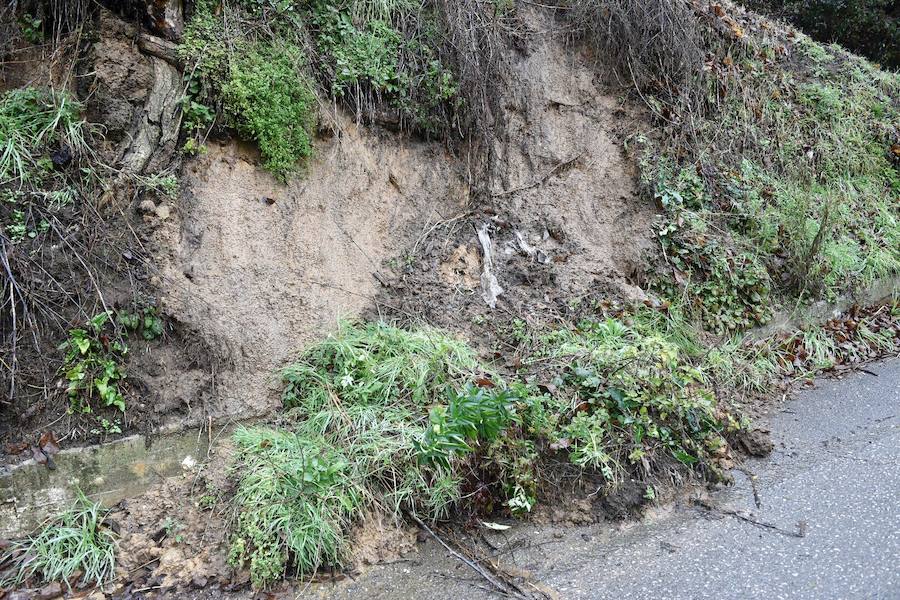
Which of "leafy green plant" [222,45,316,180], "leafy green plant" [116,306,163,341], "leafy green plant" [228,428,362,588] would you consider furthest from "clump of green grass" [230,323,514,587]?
"leafy green plant" [222,45,316,180]

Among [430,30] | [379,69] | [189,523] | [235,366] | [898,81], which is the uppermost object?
[898,81]

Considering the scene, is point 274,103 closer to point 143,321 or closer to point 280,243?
point 280,243

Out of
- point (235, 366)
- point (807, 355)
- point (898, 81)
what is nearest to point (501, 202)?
point (235, 366)

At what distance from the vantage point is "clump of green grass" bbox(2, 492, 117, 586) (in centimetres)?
292

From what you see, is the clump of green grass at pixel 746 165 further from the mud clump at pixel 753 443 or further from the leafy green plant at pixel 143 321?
the leafy green plant at pixel 143 321

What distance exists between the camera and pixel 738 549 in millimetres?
3043

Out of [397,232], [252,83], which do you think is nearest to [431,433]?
[397,232]

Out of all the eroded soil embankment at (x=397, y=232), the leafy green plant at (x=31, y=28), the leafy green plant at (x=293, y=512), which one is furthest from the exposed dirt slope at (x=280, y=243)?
the leafy green plant at (x=31, y=28)

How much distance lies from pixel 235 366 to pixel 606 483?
2.37 metres

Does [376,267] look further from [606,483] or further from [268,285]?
[606,483]

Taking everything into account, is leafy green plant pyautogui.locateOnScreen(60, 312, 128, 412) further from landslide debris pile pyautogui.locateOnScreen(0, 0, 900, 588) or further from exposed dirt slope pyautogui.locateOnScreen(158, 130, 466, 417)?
exposed dirt slope pyautogui.locateOnScreen(158, 130, 466, 417)

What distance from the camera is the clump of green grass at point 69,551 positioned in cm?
292

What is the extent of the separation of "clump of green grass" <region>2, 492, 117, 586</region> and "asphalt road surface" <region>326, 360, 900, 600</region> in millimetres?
1147

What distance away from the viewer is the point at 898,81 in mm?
8906
